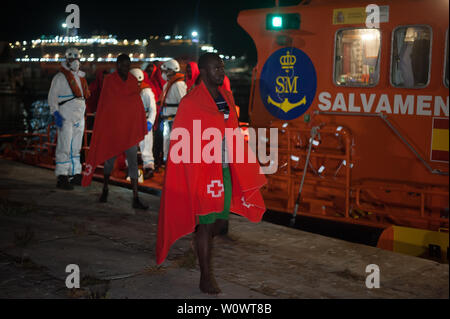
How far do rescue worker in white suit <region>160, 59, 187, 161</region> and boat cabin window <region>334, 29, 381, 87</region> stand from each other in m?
3.54

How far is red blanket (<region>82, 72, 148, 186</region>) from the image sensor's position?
290 inches

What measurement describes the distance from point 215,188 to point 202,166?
8.1 inches

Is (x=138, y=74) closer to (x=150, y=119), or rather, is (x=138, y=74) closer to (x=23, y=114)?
(x=150, y=119)

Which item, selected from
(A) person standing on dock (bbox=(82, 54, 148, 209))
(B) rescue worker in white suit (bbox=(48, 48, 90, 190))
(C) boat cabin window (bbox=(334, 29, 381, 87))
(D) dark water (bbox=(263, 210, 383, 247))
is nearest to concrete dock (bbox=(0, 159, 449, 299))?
(D) dark water (bbox=(263, 210, 383, 247))

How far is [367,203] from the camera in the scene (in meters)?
6.67

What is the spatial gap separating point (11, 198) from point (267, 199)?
3.72 m

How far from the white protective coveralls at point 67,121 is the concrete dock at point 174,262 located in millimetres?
1749

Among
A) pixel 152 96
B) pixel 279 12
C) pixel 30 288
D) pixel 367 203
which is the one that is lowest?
pixel 30 288

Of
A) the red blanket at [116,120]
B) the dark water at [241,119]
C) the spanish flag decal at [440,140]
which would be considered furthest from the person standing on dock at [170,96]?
the spanish flag decal at [440,140]

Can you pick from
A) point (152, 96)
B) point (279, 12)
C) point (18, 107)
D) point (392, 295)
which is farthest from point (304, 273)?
point (18, 107)

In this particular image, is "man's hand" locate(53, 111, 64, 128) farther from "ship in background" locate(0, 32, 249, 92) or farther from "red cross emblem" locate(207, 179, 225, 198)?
"ship in background" locate(0, 32, 249, 92)

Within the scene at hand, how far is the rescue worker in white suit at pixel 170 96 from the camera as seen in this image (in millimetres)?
9578

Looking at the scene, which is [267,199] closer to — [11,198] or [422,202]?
[422,202]

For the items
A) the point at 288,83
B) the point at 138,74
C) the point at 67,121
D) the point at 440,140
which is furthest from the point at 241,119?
the point at 440,140
